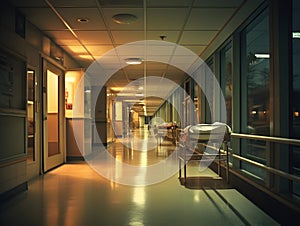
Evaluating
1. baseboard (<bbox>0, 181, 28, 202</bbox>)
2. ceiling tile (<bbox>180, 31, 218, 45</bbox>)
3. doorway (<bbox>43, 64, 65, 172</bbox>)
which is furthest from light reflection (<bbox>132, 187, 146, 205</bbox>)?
doorway (<bbox>43, 64, 65, 172</bbox>)

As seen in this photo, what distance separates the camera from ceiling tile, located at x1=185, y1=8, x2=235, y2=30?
15.5 ft

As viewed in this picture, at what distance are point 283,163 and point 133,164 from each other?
427 centimetres

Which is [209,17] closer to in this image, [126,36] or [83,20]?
[126,36]

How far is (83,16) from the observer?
4.85 m

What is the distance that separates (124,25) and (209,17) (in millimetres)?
1401

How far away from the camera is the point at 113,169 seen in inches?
255

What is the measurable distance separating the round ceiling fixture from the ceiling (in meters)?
0.07

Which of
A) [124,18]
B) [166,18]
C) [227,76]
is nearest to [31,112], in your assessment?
[124,18]

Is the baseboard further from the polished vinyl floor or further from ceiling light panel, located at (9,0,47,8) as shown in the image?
ceiling light panel, located at (9,0,47,8)

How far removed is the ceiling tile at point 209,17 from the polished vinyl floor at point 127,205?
8.53 ft

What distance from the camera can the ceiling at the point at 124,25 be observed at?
4.41 m

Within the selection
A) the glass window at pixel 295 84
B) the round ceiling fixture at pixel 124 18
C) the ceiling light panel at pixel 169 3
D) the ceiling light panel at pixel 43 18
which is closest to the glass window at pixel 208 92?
the round ceiling fixture at pixel 124 18

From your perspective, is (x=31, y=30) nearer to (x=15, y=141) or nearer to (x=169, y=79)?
(x=15, y=141)

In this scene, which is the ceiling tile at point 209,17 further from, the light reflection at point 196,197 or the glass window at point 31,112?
the glass window at point 31,112
